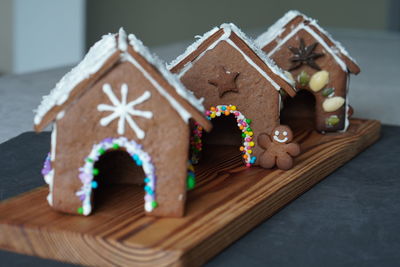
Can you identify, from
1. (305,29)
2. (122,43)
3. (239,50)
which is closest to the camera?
(122,43)

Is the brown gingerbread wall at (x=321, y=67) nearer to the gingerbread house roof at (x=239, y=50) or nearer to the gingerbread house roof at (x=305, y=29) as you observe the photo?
the gingerbread house roof at (x=305, y=29)

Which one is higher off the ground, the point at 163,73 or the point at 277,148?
the point at 163,73

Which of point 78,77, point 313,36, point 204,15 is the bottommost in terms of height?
point 78,77

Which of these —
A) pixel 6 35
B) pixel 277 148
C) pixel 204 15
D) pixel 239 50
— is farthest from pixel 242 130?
pixel 204 15

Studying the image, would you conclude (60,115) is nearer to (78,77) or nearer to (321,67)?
(78,77)

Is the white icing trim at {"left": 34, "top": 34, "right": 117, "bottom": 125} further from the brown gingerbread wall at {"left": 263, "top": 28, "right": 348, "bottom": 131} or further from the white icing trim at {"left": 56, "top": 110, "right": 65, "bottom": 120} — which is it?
the brown gingerbread wall at {"left": 263, "top": 28, "right": 348, "bottom": 131}

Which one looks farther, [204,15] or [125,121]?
[204,15]
